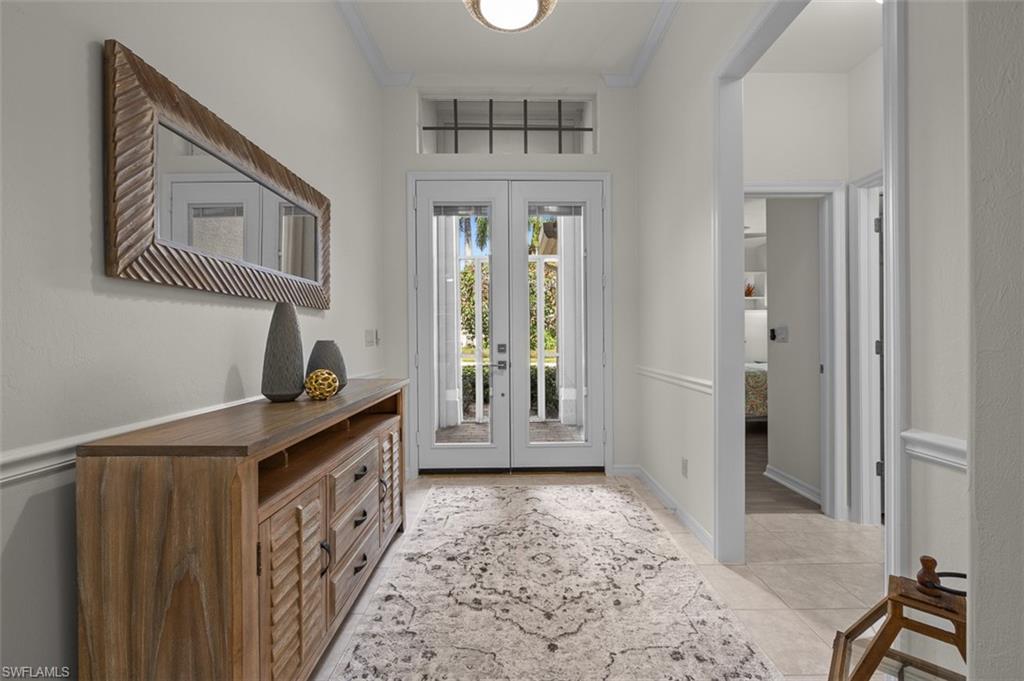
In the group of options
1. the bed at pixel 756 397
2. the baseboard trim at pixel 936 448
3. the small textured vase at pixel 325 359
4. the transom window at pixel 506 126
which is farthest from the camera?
the bed at pixel 756 397

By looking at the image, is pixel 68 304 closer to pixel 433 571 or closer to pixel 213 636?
pixel 213 636

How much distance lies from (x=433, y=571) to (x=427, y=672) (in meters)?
0.70

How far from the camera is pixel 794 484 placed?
359 cm

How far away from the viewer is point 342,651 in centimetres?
174

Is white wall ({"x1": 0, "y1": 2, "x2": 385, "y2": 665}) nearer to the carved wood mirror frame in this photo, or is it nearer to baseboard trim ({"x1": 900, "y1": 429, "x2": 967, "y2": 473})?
the carved wood mirror frame

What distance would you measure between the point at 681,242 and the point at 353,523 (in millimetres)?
2295

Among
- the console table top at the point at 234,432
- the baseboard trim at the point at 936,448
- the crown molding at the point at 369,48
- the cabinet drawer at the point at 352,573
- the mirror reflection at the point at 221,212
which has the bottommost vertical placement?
the cabinet drawer at the point at 352,573

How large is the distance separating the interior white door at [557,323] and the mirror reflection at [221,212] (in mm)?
1913

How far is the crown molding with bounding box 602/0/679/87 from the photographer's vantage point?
3.09m

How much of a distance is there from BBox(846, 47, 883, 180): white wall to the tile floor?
204 cm

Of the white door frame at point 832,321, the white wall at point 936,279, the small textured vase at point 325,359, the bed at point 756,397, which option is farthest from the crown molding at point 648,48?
the bed at point 756,397

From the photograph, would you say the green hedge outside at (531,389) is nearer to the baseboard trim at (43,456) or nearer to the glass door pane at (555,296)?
the glass door pane at (555,296)

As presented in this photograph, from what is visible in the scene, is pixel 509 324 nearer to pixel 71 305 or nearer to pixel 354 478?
pixel 354 478

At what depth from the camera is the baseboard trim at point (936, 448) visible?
117 cm
